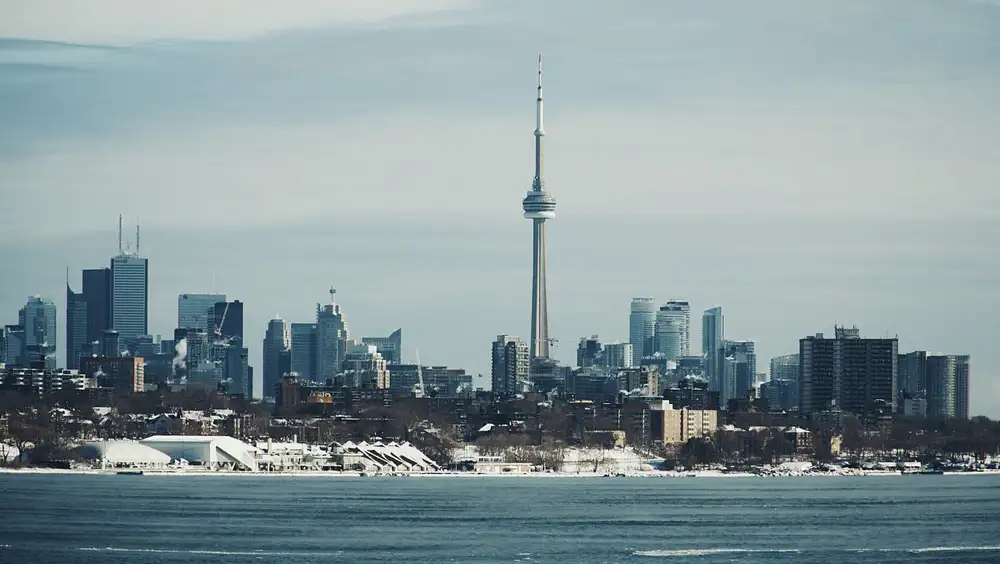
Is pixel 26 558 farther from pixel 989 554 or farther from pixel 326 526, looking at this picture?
pixel 989 554

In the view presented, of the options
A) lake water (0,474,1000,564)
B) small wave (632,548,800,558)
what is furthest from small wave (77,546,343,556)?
small wave (632,548,800,558)

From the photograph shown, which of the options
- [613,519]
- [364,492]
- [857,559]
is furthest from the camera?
[364,492]

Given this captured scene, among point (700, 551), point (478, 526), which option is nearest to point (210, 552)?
point (700, 551)

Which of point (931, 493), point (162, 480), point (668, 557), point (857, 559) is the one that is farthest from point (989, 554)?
point (162, 480)

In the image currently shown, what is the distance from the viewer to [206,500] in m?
151

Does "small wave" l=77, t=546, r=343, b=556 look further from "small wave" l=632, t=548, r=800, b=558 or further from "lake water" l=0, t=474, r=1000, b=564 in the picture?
"small wave" l=632, t=548, r=800, b=558

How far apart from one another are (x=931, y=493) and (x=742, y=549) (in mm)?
75387

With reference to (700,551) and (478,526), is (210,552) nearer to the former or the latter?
(700,551)

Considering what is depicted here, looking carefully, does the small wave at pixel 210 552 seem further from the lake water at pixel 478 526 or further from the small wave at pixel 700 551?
the small wave at pixel 700 551

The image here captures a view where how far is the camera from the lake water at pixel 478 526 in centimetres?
10350

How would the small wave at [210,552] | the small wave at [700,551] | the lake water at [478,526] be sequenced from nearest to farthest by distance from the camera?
the small wave at [210,552] → the lake water at [478,526] → the small wave at [700,551]

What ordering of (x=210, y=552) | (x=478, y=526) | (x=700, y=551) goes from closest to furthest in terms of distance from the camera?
1. (x=210, y=552)
2. (x=700, y=551)
3. (x=478, y=526)

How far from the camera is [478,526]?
123438mm

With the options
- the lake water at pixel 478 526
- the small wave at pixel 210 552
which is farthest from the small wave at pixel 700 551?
the small wave at pixel 210 552
